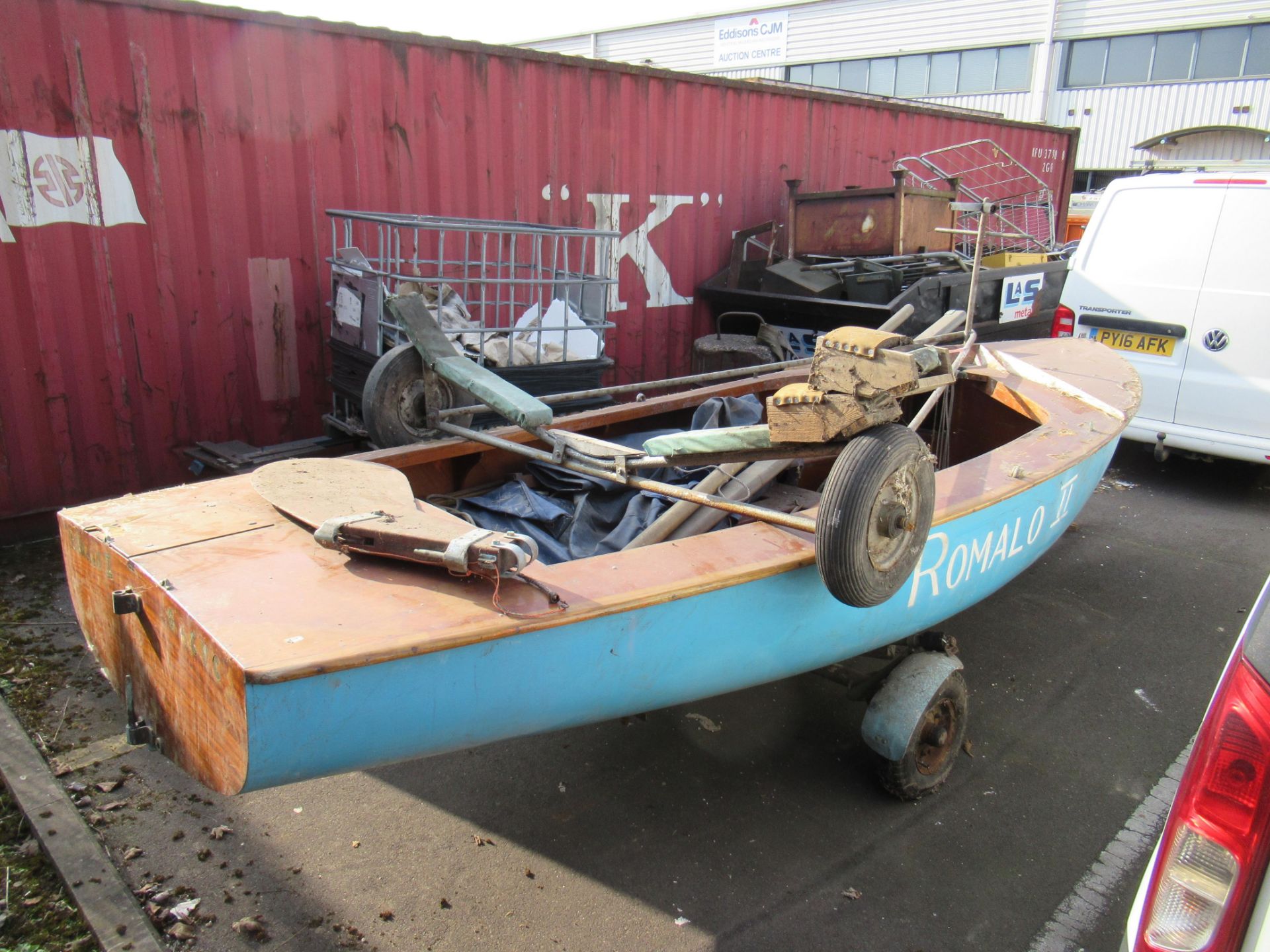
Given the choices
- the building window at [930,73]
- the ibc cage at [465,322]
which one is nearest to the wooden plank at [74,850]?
the ibc cage at [465,322]

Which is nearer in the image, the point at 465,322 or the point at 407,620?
the point at 407,620

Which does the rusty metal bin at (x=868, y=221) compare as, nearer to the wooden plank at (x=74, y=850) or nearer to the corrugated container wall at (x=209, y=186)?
the corrugated container wall at (x=209, y=186)

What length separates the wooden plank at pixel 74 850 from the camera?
200cm

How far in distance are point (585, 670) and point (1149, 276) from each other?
499cm

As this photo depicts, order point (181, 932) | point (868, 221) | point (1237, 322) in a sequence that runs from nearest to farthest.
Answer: point (181, 932) < point (1237, 322) < point (868, 221)

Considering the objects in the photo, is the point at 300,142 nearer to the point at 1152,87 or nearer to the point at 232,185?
the point at 232,185

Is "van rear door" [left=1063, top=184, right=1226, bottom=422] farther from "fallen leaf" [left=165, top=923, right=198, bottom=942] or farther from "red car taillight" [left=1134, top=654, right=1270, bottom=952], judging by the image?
"fallen leaf" [left=165, top=923, right=198, bottom=942]

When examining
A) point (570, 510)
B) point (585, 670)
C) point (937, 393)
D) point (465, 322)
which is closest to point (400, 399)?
point (570, 510)

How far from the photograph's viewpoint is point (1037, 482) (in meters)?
2.89

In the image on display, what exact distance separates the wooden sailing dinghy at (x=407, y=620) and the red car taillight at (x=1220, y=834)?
953mm

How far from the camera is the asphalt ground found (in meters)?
2.14

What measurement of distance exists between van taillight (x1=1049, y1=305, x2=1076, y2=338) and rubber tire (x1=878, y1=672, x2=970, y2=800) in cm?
381

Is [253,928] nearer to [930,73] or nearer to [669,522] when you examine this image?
[669,522]

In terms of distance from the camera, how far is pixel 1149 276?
5.29 meters
